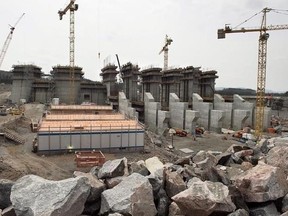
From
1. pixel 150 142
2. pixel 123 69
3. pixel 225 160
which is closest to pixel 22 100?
pixel 123 69

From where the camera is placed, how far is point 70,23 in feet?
276

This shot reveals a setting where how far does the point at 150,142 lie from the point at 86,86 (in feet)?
144

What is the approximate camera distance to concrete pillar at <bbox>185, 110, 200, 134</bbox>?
50.9 metres

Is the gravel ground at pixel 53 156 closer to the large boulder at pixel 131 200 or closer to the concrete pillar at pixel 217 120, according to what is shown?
the concrete pillar at pixel 217 120

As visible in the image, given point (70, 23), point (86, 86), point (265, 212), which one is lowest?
point (265, 212)

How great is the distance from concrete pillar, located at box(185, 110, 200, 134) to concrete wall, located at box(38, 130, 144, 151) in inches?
864

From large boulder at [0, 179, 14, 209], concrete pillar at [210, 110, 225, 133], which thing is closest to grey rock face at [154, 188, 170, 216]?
large boulder at [0, 179, 14, 209]

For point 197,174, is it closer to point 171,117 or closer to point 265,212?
point 265,212

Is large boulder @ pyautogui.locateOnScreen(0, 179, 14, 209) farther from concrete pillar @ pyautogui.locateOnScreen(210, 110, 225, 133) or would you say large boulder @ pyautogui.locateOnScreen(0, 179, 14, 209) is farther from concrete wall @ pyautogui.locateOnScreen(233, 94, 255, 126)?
concrete wall @ pyautogui.locateOnScreen(233, 94, 255, 126)

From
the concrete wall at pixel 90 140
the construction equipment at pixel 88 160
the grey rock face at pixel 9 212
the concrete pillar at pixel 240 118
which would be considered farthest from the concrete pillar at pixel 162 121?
the grey rock face at pixel 9 212

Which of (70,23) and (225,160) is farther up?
(70,23)

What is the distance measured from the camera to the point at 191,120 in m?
51.2

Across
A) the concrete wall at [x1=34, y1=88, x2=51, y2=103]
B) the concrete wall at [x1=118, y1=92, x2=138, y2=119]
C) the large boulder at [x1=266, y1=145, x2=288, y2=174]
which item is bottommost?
the large boulder at [x1=266, y1=145, x2=288, y2=174]

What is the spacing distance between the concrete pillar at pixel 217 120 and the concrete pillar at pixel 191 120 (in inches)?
192
